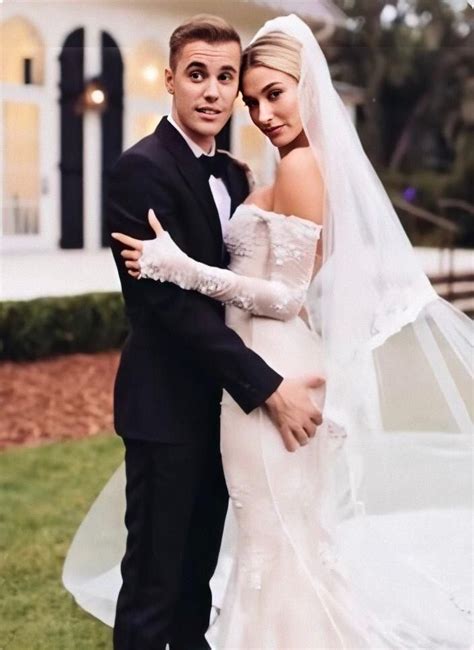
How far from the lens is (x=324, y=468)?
2406 mm

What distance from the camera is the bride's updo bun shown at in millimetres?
2221

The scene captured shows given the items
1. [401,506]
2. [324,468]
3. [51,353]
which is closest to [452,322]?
[324,468]

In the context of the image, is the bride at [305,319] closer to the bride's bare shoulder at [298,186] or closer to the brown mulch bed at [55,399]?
the bride's bare shoulder at [298,186]

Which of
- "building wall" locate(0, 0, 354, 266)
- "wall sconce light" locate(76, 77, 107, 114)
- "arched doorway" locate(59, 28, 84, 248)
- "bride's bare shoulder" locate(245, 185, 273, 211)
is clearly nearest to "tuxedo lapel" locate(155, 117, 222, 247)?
"bride's bare shoulder" locate(245, 185, 273, 211)

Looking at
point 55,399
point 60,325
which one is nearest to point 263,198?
point 55,399

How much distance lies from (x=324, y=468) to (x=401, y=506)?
1.21 metres

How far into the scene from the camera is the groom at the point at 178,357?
2.15 meters

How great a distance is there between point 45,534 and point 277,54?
263cm

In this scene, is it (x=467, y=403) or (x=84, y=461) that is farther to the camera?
(x=84, y=461)

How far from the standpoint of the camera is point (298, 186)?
2.21 metres

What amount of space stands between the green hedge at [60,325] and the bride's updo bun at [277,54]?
16.0 ft

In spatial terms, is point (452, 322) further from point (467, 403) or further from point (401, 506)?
point (401, 506)

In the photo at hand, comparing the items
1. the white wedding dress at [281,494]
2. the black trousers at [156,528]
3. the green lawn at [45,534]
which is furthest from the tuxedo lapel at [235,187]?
the green lawn at [45,534]

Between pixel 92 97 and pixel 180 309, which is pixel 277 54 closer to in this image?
pixel 180 309
